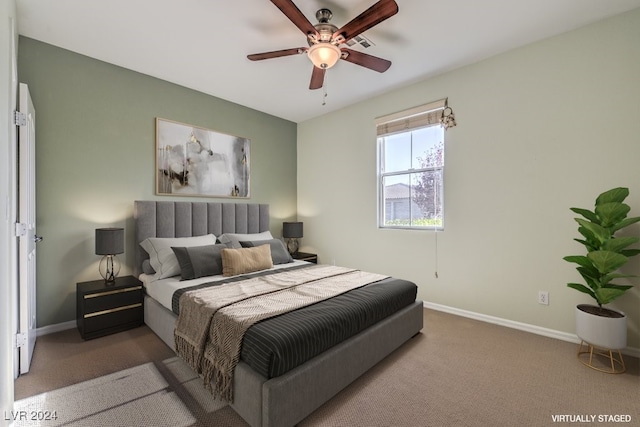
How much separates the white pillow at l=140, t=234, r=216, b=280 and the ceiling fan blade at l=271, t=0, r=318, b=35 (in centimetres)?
249

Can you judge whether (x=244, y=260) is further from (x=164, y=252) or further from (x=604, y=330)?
(x=604, y=330)

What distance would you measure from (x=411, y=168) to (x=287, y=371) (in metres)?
2.99

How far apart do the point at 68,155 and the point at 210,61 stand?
5.78ft

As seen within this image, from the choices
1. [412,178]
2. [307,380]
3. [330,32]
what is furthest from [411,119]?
[307,380]

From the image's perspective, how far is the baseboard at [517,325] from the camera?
2.65 m

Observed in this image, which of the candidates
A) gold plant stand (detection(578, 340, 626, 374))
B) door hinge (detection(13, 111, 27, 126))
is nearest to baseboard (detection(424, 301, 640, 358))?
gold plant stand (detection(578, 340, 626, 374))

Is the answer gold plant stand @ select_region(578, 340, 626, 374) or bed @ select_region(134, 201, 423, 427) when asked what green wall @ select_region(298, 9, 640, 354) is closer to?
gold plant stand @ select_region(578, 340, 626, 374)

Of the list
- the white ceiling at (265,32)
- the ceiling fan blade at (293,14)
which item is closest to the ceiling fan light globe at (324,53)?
the ceiling fan blade at (293,14)

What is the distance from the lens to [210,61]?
3.15 meters

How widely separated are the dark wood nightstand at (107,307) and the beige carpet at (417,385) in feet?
0.41

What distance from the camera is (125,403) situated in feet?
5.99

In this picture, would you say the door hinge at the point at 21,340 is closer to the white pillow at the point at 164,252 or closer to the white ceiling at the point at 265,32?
the white pillow at the point at 164,252

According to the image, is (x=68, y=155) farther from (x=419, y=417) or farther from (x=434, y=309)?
(x=434, y=309)

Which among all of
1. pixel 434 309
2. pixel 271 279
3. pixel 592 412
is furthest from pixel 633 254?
pixel 271 279
